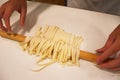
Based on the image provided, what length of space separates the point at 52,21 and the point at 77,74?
0.95 feet

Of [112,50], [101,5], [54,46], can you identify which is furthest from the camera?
[101,5]

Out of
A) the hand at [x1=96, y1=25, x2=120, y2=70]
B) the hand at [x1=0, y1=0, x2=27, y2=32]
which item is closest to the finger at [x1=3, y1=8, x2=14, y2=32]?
the hand at [x1=0, y1=0, x2=27, y2=32]

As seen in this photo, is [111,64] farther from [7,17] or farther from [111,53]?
[7,17]

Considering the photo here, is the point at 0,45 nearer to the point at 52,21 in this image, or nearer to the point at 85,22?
the point at 52,21

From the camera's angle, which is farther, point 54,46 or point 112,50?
point 54,46

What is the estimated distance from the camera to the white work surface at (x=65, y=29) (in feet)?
2.43

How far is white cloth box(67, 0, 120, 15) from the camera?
3.33 feet

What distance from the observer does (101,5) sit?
104cm

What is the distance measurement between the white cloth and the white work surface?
129 millimetres

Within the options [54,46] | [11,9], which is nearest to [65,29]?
[54,46]

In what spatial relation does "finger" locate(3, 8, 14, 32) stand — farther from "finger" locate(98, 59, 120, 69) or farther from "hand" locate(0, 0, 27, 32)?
"finger" locate(98, 59, 120, 69)

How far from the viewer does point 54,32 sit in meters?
0.83

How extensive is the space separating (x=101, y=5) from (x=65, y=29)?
10.9 inches

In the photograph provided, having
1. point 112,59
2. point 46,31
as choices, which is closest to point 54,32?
point 46,31
